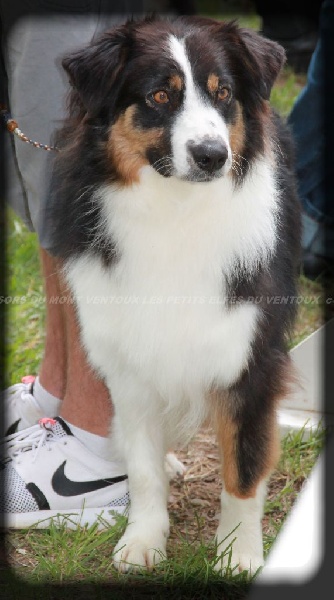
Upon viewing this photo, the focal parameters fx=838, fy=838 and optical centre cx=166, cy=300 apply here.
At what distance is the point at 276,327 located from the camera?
2.22 metres

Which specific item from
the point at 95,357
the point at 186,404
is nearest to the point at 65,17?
the point at 95,357

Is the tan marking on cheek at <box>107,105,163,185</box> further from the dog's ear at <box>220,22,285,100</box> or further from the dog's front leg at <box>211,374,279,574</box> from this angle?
the dog's front leg at <box>211,374,279,574</box>

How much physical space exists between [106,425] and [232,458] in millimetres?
517

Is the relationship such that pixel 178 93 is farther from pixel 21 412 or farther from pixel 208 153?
pixel 21 412

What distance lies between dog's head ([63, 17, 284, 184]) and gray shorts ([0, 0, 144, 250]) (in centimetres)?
34

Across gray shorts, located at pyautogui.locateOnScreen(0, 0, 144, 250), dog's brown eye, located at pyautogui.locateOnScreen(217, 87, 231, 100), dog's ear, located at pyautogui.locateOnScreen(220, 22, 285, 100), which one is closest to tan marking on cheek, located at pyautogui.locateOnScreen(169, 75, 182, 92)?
dog's brown eye, located at pyautogui.locateOnScreen(217, 87, 231, 100)

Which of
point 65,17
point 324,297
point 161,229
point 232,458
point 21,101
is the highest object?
point 65,17

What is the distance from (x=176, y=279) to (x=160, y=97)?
1.53 feet

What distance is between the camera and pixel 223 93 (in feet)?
6.57

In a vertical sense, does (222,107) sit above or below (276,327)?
above

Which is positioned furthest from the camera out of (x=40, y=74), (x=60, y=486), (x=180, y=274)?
(x=60, y=486)

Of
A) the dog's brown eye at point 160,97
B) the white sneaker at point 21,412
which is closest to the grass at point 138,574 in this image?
the white sneaker at point 21,412

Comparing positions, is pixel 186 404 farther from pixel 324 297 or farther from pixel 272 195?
pixel 324 297

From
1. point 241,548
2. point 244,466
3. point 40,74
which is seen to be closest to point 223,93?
point 40,74
